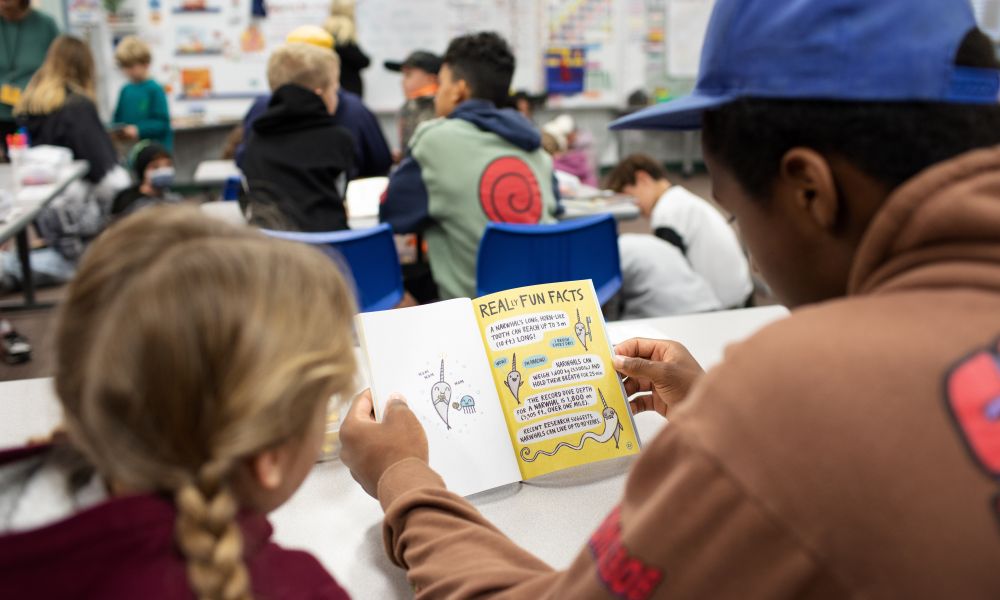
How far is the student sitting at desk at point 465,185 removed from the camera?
2.60 m

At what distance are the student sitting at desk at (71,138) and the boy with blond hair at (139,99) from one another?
1.40 meters

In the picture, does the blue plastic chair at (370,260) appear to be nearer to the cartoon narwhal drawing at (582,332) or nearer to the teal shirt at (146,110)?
the cartoon narwhal drawing at (582,332)

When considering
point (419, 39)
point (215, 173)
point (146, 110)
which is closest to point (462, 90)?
point (215, 173)

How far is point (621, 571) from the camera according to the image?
0.59m

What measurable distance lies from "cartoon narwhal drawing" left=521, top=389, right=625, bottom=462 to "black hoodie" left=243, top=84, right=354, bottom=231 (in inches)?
83.1

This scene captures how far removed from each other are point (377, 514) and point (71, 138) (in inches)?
152

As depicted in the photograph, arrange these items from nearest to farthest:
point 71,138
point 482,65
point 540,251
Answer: point 540,251, point 482,65, point 71,138

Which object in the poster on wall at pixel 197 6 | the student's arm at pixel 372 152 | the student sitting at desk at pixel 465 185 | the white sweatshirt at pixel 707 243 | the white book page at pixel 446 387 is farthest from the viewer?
the poster on wall at pixel 197 6

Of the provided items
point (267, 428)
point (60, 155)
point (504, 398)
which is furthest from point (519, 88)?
point (267, 428)

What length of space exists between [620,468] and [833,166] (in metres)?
0.54

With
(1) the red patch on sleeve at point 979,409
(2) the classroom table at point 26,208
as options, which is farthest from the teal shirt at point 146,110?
(1) the red patch on sleeve at point 979,409

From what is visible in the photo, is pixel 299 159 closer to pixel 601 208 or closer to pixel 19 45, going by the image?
pixel 601 208

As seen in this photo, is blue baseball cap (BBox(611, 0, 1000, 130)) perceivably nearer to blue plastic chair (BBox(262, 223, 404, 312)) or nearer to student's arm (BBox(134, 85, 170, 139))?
blue plastic chair (BBox(262, 223, 404, 312))

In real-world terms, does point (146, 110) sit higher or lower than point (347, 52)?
lower
